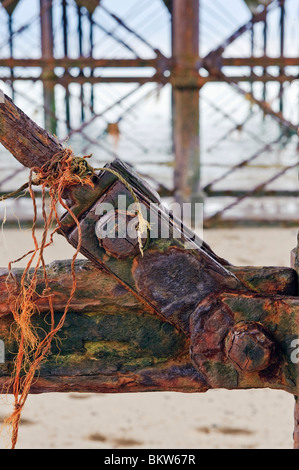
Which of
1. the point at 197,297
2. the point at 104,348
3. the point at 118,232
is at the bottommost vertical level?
the point at 104,348

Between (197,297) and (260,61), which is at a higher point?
(260,61)

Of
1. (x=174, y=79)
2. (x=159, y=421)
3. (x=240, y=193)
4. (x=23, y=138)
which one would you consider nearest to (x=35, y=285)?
(x=23, y=138)

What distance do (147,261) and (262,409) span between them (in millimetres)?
2049

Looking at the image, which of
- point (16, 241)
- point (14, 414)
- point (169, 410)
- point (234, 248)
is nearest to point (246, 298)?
point (14, 414)

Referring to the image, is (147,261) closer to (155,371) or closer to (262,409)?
(155,371)

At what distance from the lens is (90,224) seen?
4.17 feet

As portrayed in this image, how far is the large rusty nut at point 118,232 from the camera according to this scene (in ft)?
4.09

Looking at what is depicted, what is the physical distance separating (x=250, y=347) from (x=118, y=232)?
0.37 m

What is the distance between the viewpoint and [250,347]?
49.1 inches

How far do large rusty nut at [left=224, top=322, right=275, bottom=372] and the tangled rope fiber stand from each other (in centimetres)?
30

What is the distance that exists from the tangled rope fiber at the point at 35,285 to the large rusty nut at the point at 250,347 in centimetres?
30

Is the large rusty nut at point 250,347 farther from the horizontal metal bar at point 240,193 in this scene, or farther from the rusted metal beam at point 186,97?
the horizontal metal bar at point 240,193

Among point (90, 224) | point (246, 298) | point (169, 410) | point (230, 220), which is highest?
point (230, 220)

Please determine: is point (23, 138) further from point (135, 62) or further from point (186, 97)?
point (186, 97)
